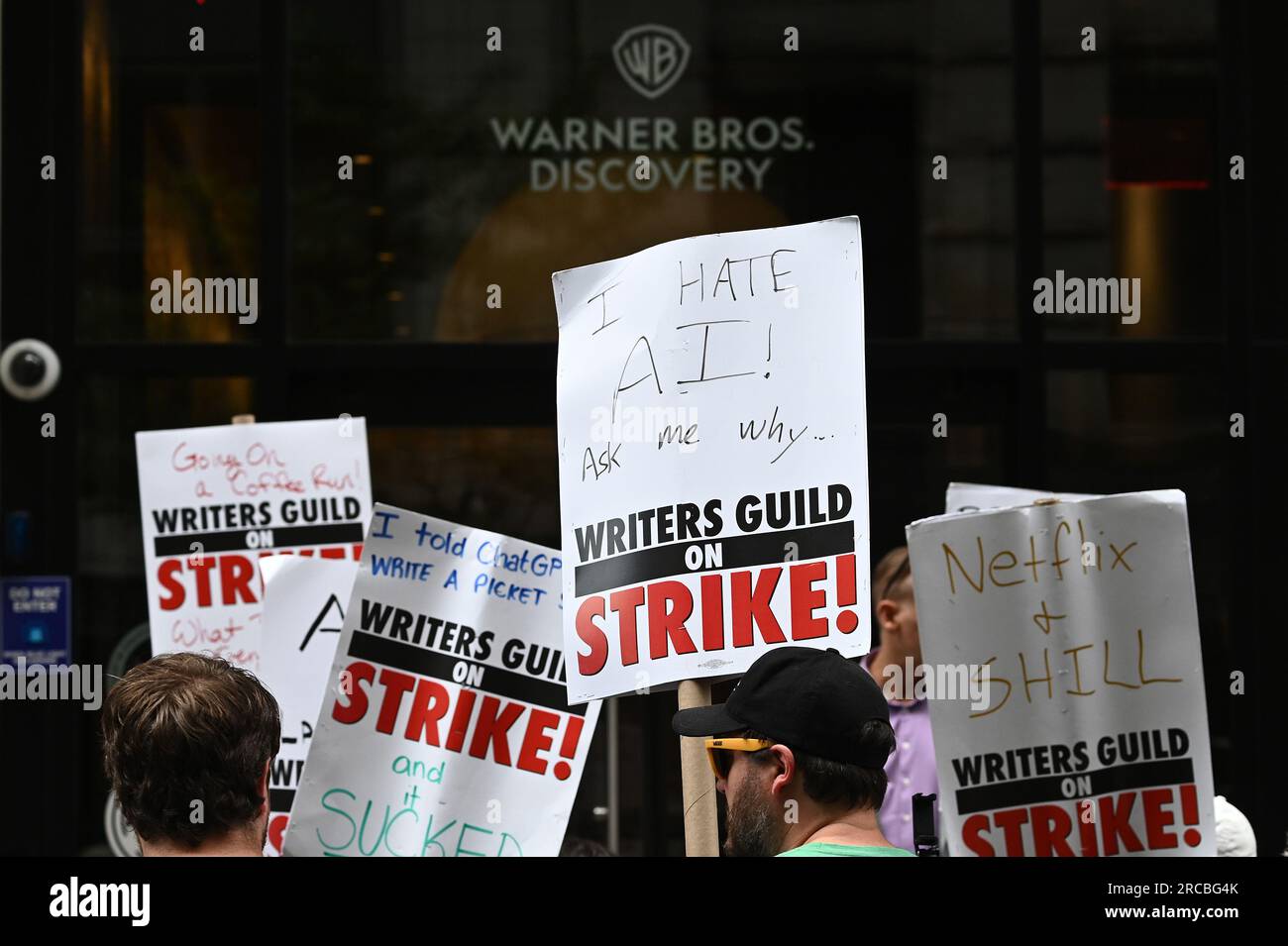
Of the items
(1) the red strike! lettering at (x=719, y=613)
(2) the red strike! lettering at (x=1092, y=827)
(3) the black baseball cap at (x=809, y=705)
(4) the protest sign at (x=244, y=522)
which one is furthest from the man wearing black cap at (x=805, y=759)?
(4) the protest sign at (x=244, y=522)

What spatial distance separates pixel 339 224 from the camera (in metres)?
6.79

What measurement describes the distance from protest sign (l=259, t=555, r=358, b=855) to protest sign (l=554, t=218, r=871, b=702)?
1.26 metres

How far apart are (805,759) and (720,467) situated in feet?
2.89

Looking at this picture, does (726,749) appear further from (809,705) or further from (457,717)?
(457,717)

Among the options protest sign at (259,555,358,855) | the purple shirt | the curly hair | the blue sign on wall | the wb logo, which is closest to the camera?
the curly hair

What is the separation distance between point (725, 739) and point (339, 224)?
440cm

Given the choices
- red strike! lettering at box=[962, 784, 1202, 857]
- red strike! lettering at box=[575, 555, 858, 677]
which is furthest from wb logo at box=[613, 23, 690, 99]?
red strike! lettering at box=[962, 784, 1202, 857]

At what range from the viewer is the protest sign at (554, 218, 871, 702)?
345cm

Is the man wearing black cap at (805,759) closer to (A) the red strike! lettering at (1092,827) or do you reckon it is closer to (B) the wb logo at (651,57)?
(A) the red strike! lettering at (1092,827)

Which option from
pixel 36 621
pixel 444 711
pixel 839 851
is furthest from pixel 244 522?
pixel 839 851

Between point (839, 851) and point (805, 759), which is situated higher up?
point (805, 759)

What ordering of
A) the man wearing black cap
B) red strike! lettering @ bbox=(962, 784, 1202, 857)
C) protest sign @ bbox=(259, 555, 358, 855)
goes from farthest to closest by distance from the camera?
1. protest sign @ bbox=(259, 555, 358, 855)
2. red strike! lettering @ bbox=(962, 784, 1202, 857)
3. the man wearing black cap

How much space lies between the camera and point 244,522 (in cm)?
527

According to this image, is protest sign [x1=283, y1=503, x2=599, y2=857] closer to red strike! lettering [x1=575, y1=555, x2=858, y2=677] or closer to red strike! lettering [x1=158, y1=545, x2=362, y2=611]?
red strike! lettering [x1=575, y1=555, x2=858, y2=677]
